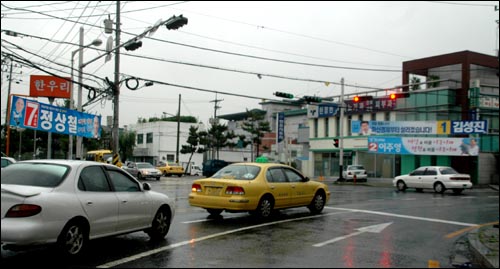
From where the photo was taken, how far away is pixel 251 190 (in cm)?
1184

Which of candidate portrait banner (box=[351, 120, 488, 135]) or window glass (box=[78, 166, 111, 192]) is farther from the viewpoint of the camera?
candidate portrait banner (box=[351, 120, 488, 135])

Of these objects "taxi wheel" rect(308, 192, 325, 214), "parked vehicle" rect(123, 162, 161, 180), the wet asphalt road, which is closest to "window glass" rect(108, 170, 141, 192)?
the wet asphalt road

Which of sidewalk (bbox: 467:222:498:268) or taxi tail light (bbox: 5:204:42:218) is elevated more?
taxi tail light (bbox: 5:204:42:218)

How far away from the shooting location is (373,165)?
43.8 m

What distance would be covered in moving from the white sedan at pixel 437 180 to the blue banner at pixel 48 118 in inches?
720

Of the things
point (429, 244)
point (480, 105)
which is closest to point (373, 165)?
point (480, 105)

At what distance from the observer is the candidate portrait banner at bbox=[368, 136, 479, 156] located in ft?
116

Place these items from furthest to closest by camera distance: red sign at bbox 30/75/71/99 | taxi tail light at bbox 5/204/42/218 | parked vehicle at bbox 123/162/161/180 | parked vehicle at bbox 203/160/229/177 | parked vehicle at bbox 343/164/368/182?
red sign at bbox 30/75/71/99
parked vehicle at bbox 203/160/229/177
parked vehicle at bbox 343/164/368/182
parked vehicle at bbox 123/162/161/180
taxi tail light at bbox 5/204/42/218

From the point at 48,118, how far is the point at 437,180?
20843mm

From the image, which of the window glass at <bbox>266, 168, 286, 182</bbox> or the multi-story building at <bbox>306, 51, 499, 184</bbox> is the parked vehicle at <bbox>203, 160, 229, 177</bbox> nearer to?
the multi-story building at <bbox>306, 51, 499, 184</bbox>

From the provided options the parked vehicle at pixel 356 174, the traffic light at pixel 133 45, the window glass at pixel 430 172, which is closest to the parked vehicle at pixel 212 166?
the parked vehicle at pixel 356 174

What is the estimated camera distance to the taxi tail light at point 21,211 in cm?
658

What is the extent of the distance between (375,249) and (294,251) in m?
1.59

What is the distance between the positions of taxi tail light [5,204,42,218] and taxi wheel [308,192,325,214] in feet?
29.0
